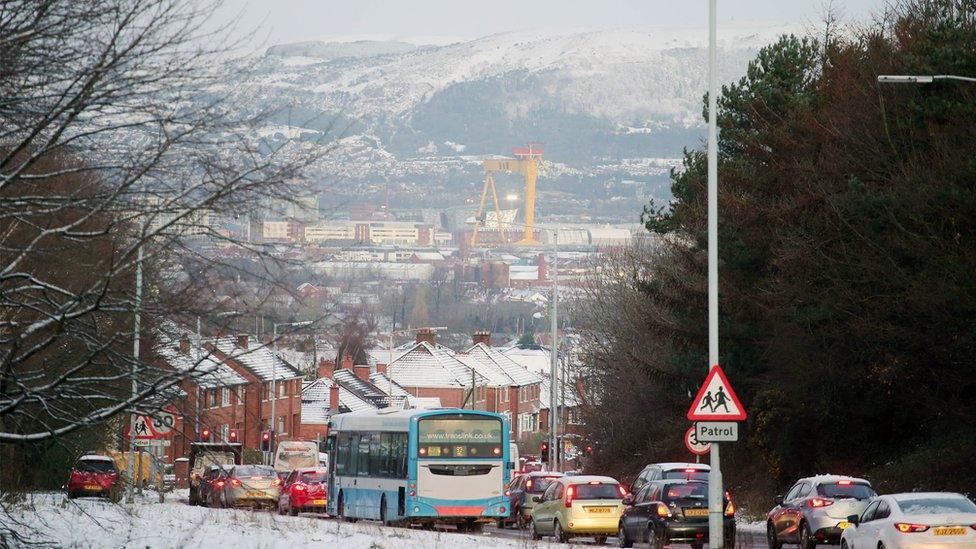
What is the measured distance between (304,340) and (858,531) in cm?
1117

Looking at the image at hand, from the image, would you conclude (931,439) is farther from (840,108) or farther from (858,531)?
(858,531)

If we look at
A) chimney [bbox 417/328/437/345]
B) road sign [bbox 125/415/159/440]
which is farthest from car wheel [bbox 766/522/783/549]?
chimney [bbox 417/328/437/345]

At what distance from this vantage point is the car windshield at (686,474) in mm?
34406

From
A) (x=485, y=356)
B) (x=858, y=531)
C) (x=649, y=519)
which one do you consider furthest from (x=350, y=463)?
(x=485, y=356)

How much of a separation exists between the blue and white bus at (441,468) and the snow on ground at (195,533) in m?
6.14

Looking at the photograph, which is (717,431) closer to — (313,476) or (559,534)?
(559,534)

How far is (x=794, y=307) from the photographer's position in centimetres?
4191

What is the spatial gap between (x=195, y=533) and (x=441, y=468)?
42.1ft

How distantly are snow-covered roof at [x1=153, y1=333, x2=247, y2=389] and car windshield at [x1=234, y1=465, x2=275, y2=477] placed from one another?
27.0 m

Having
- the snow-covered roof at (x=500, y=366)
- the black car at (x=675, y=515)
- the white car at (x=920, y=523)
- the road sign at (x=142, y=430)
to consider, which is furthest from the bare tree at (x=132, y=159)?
the snow-covered roof at (x=500, y=366)

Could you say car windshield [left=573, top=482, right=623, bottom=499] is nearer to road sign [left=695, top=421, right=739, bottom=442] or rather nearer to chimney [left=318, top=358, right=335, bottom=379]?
road sign [left=695, top=421, right=739, bottom=442]

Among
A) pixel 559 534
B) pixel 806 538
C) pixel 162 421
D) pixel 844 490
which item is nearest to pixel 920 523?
pixel 806 538

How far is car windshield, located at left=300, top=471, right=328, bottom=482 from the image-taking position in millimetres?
49375

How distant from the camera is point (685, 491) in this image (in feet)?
100
